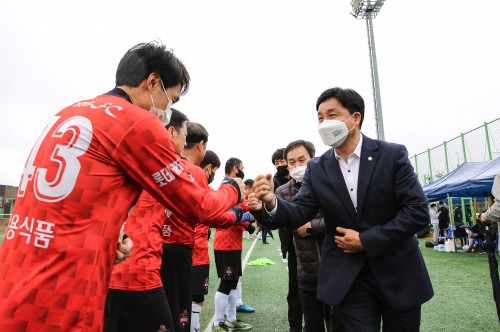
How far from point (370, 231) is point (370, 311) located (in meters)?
0.53

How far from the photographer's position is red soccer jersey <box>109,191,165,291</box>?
2.36 metres

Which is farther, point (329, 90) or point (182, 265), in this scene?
point (182, 265)

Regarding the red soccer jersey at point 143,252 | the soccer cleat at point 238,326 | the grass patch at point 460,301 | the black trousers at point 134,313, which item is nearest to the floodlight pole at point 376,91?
the grass patch at point 460,301

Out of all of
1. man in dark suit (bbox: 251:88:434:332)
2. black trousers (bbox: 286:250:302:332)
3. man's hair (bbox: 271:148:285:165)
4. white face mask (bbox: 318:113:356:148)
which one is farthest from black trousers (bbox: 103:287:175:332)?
man's hair (bbox: 271:148:285:165)

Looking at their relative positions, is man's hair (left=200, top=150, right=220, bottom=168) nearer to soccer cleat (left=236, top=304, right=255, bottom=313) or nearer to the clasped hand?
the clasped hand

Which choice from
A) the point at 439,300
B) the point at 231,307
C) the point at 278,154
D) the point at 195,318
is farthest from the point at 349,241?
the point at 439,300

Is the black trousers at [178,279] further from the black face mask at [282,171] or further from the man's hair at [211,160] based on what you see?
the black face mask at [282,171]

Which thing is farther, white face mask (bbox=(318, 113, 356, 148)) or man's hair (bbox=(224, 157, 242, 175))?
man's hair (bbox=(224, 157, 242, 175))

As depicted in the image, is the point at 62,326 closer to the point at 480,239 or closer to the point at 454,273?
the point at 454,273


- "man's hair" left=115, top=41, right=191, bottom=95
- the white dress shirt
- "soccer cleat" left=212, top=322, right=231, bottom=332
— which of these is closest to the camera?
"man's hair" left=115, top=41, right=191, bottom=95

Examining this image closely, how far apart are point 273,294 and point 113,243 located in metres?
6.58

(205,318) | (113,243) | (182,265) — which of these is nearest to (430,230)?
(205,318)

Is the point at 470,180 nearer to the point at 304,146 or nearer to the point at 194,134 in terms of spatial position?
the point at 304,146

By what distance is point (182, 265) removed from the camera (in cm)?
321
